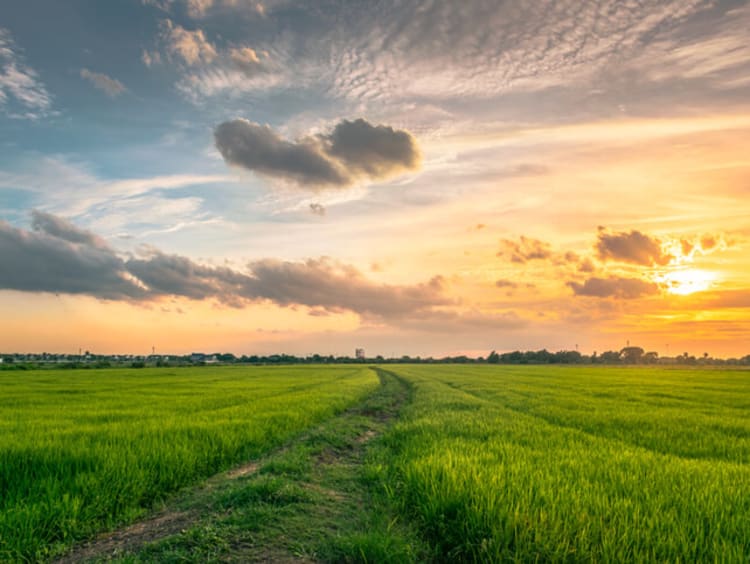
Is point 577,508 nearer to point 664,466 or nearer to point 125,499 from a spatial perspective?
point 664,466

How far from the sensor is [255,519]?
20.9ft

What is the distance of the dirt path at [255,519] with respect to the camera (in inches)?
215

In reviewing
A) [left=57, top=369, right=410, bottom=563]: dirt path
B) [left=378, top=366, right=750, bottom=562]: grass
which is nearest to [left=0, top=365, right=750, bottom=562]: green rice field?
[left=378, top=366, right=750, bottom=562]: grass

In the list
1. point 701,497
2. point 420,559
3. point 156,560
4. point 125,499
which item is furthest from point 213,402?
point 701,497

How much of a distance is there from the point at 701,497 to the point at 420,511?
3.79 meters

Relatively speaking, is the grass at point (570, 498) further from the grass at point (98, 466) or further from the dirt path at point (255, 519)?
the grass at point (98, 466)

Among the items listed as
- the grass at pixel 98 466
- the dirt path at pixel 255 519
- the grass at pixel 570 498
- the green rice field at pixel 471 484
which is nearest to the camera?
the grass at pixel 570 498

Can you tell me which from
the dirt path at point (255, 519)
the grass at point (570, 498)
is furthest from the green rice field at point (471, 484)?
the dirt path at point (255, 519)

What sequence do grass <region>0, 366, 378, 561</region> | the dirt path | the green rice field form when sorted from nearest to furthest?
the green rice field, the dirt path, grass <region>0, 366, 378, 561</region>

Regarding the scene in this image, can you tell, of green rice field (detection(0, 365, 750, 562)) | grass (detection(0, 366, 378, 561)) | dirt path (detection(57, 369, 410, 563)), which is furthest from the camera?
grass (detection(0, 366, 378, 561))

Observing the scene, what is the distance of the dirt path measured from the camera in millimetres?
5453

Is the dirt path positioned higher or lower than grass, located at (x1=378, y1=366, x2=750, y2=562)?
lower

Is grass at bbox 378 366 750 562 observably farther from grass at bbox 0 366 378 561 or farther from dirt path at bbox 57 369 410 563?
grass at bbox 0 366 378 561

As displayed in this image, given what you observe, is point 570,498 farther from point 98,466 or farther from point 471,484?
point 98,466
